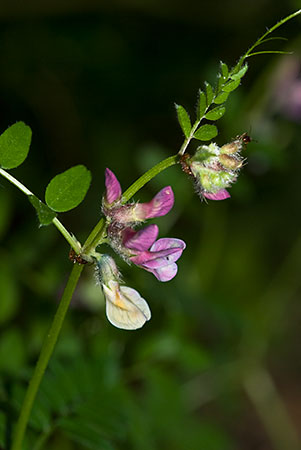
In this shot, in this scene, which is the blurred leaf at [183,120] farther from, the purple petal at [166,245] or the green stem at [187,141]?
the purple petal at [166,245]

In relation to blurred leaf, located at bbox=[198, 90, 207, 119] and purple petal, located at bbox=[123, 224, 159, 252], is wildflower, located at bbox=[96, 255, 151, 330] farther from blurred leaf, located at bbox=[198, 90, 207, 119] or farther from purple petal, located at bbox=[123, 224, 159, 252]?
blurred leaf, located at bbox=[198, 90, 207, 119]

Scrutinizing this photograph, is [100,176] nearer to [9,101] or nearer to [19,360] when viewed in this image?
[9,101]

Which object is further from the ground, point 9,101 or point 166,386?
point 9,101

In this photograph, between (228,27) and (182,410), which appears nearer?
(182,410)

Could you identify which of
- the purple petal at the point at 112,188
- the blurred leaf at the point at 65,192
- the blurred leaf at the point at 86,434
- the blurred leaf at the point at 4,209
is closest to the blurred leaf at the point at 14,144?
the blurred leaf at the point at 65,192

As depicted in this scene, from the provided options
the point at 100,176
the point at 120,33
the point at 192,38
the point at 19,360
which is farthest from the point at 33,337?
the point at 192,38

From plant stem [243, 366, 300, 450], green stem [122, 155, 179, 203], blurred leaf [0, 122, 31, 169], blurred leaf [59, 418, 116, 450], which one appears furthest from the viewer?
plant stem [243, 366, 300, 450]

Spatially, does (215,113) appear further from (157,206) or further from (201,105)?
(157,206)

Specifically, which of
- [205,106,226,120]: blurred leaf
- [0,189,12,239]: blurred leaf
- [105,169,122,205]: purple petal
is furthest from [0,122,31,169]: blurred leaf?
[0,189,12,239]: blurred leaf

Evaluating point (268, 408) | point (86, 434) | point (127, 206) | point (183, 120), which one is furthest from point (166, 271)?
point (268, 408)
